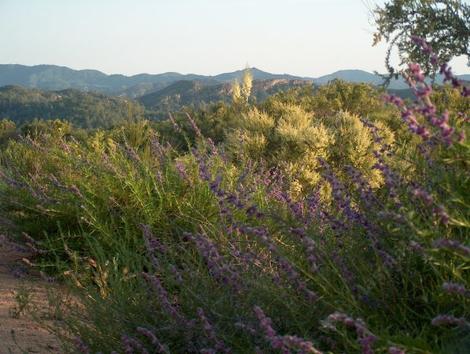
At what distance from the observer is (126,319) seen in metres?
2.61

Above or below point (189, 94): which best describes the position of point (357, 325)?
above

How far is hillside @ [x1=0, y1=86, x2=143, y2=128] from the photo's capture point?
13525cm

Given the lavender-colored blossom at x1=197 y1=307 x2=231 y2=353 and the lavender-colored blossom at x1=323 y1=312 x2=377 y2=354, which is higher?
the lavender-colored blossom at x1=323 y1=312 x2=377 y2=354

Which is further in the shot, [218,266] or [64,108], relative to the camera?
[64,108]

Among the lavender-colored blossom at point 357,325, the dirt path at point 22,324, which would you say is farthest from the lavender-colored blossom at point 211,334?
the dirt path at point 22,324

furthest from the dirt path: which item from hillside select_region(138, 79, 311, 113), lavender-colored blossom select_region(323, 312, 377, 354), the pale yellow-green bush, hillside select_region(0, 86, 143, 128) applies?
hillside select_region(138, 79, 311, 113)

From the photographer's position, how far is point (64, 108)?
15275cm

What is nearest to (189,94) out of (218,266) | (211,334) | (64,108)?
(64,108)

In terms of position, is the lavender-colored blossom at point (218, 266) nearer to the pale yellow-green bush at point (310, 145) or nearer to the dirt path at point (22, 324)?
the dirt path at point (22, 324)

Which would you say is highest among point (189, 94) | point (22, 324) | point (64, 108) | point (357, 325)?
point (357, 325)

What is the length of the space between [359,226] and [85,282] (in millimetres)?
2097

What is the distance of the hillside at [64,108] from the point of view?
135 meters

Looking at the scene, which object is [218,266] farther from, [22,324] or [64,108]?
[64,108]

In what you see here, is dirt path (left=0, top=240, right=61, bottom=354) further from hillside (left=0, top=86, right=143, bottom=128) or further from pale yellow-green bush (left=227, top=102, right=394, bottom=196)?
hillside (left=0, top=86, right=143, bottom=128)
